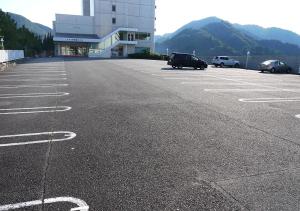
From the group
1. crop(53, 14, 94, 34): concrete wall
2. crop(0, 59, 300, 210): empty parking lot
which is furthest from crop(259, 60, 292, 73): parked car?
crop(53, 14, 94, 34): concrete wall

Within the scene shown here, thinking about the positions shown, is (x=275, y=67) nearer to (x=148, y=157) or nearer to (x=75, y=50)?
(x=148, y=157)

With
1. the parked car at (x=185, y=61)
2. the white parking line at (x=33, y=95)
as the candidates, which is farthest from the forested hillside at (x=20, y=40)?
the white parking line at (x=33, y=95)

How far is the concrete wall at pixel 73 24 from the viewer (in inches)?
2744

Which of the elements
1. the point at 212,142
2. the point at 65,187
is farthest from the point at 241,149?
the point at 65,187

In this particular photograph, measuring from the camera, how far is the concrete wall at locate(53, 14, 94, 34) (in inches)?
2744

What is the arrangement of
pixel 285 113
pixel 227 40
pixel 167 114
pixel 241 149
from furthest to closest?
pixel 227 40 → pixel 285 113 → pixel 167 114 → pixel 241 149

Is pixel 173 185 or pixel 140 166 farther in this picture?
pixel 140 166

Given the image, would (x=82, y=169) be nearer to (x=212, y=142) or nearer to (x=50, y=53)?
(x=212, y=142)

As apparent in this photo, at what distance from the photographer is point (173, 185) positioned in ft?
12.9

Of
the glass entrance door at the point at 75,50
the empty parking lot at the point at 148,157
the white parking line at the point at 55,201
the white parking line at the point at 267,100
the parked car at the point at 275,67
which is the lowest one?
the white parking line at the point at 55,201

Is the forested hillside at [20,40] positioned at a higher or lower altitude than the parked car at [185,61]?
higher

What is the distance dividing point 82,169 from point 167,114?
413cm

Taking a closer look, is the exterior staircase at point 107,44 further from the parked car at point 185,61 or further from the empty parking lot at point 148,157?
the empty parking lot at point 148,157

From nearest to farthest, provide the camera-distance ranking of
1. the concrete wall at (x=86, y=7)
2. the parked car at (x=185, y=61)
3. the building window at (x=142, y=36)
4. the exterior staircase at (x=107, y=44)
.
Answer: the parked car at (x=185, y=61) → the exterior staircase at (x=107, y=44) → the building window at (x=142, y=36) → the concrete wall at (x=86, y=7)
